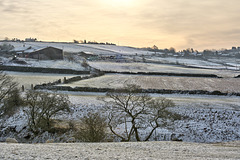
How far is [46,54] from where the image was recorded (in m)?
80.7

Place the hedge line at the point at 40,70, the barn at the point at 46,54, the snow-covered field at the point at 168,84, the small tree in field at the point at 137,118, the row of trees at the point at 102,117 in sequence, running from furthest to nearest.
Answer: the barn at the point at 46,54 → the hedge line at the point at 40,70 → the snow-covered field at the point at 168,84 → the small tree in field at the point at 137,118 → the row of trees at the point at 102,117

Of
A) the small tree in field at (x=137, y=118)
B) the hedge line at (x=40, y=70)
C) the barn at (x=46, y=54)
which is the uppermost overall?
the barn at (x=46, y=54)

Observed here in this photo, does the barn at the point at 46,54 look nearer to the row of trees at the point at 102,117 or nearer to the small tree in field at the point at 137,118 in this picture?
the row of trees at the point at 102,117

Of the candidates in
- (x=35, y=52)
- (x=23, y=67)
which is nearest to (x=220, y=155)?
(x=23, y=67)

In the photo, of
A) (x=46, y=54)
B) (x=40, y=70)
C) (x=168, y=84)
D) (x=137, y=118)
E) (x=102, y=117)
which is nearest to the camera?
(x=137, y=118)

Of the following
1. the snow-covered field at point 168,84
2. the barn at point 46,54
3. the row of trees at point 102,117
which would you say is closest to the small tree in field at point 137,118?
the row of trees at point 102,117

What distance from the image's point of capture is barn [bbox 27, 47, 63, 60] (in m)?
79.6

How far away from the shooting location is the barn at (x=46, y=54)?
79.6 meters

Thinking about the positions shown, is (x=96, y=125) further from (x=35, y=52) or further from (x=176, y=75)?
(x=35, y=52)

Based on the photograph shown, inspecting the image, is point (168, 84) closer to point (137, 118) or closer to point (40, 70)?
point (137, 118)

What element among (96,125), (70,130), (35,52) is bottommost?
(70,130)

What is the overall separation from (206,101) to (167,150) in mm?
23608

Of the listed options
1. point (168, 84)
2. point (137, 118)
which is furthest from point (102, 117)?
point (168, 84)

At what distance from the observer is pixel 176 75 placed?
66312 mm
